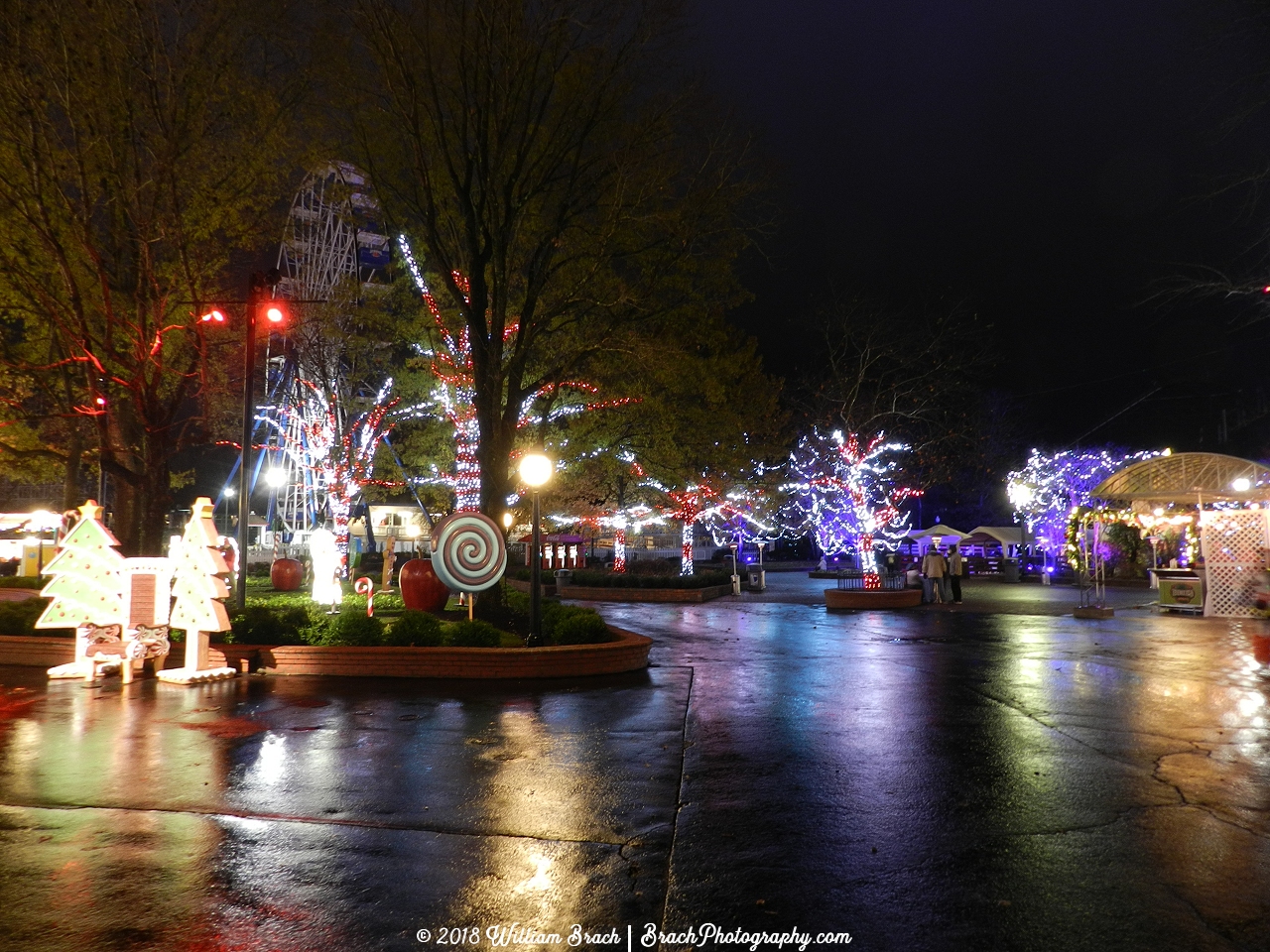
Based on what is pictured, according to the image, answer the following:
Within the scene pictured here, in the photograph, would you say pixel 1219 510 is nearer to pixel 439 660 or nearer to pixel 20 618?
pixel 439 660

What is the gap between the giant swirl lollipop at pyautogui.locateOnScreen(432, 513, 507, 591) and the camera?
14.2 meters

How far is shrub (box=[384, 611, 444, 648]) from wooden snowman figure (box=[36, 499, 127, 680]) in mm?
3724

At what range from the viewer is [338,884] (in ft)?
15.5

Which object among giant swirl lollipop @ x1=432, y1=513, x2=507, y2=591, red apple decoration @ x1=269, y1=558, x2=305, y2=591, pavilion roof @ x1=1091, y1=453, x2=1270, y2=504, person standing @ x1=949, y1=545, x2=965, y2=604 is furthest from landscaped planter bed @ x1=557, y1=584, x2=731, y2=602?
giant swirl lollipop @ x1=432, y1=513, x2=507, y2=591

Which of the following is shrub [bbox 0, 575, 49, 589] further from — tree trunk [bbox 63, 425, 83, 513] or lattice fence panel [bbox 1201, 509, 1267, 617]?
lattice fence panel [bbox 1201, 509, 1267, 617]

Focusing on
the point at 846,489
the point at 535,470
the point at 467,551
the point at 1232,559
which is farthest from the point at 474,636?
the point at 846,489

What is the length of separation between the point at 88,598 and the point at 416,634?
179 inches

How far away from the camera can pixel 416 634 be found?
41.7 ft

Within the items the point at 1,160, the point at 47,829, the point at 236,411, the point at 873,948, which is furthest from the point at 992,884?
the point at 236,411

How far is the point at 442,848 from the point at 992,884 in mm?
3229

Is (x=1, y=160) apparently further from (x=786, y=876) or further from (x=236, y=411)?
(x=236, y=411)

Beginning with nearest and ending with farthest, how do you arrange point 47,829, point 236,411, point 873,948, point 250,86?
point 873,948 < point 47,829 < point 250,86 < point 236,411

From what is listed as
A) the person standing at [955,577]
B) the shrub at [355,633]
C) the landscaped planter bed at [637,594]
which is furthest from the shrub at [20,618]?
the person standing at [955,577]

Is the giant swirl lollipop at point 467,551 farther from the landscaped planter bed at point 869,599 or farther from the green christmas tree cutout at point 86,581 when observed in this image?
the landscaped planter bed at point 869,599
